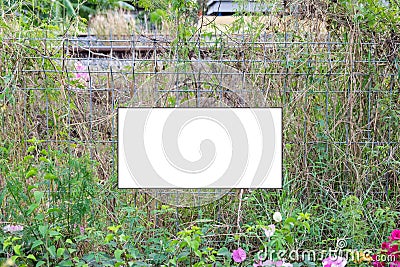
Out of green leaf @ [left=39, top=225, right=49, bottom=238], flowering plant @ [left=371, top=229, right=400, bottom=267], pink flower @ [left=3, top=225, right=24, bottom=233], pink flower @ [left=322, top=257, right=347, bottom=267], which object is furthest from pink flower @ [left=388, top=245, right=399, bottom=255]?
pink flower @ [left=3, top=225, right=24, bottom=233]

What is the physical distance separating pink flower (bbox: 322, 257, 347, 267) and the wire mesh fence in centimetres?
61

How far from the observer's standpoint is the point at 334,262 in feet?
9.34

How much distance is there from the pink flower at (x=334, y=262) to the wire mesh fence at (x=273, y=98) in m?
0.61

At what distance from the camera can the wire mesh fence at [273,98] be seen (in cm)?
347

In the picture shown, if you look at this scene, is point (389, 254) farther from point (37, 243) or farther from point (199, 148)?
point (37, 243)

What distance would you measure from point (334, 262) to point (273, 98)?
1.11m

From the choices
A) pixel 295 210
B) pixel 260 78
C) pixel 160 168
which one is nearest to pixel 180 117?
pixel 160 168

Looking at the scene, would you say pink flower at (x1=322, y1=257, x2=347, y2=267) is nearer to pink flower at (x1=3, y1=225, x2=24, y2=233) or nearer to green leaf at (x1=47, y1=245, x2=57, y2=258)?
green leaf at (x1=47, y1=245, x2=57, y2=258)

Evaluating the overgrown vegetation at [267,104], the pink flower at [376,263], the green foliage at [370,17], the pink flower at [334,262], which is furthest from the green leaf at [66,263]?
the green foliage at [370,17]

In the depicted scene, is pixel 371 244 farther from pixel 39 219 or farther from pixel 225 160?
pixel 39 219

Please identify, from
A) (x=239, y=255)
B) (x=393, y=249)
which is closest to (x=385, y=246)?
(x=393, y=249)

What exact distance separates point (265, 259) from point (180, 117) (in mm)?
973

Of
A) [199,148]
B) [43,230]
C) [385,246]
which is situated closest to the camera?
[43,230]

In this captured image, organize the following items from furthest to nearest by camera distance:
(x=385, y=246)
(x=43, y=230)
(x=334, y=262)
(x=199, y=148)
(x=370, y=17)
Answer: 1. (x=370, y=17)
2. (x=199, y=148)
3. (x=385, y=246)
4. (x=334, y=262)
5. (x=43, y=230)
